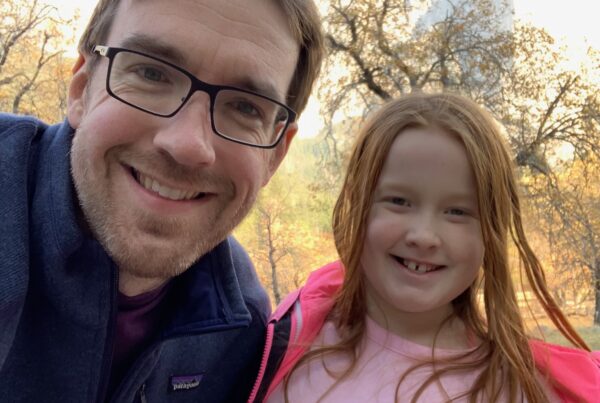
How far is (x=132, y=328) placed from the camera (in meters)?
1.37

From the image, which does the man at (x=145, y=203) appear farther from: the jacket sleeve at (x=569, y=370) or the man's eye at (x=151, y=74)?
the jacket sleeve at (x=569, y=370)

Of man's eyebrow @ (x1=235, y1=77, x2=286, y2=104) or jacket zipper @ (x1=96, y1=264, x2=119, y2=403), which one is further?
man's eyebrow @ (x1=235, y1=77, x2=286, y2=104)

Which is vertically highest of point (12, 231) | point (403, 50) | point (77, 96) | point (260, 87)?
point (403, 50)

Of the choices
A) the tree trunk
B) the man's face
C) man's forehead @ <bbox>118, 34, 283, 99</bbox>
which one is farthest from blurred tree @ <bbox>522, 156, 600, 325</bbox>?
man's forehead @ <bbox>118, 34, 283, 99</bbox>

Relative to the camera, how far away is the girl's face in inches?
53.6

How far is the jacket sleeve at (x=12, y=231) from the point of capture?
3.36ft

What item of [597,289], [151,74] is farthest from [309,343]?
[597,289]

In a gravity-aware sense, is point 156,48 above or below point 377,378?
above

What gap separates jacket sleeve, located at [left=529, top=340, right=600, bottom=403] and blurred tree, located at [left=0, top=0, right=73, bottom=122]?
680 centimetres

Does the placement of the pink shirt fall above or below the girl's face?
below

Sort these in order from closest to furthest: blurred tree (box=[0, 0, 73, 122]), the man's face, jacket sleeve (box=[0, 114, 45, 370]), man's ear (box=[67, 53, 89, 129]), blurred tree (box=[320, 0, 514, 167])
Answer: jacket sleeve (box=[0, 114, 45, 370]) < the man's face < man's ear (box=[67, 53, 89, 129]) < blurred tree (box=[0, 0, 73, 122]) < blurred tree (box=[320, 0, 514, 167])

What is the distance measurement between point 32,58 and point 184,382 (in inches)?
301

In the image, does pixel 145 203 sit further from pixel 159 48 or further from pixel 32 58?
pixel 32 58

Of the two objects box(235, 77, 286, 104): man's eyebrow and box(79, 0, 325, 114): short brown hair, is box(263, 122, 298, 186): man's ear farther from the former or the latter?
box(235, 77, 286, 104): man's eyebrow
